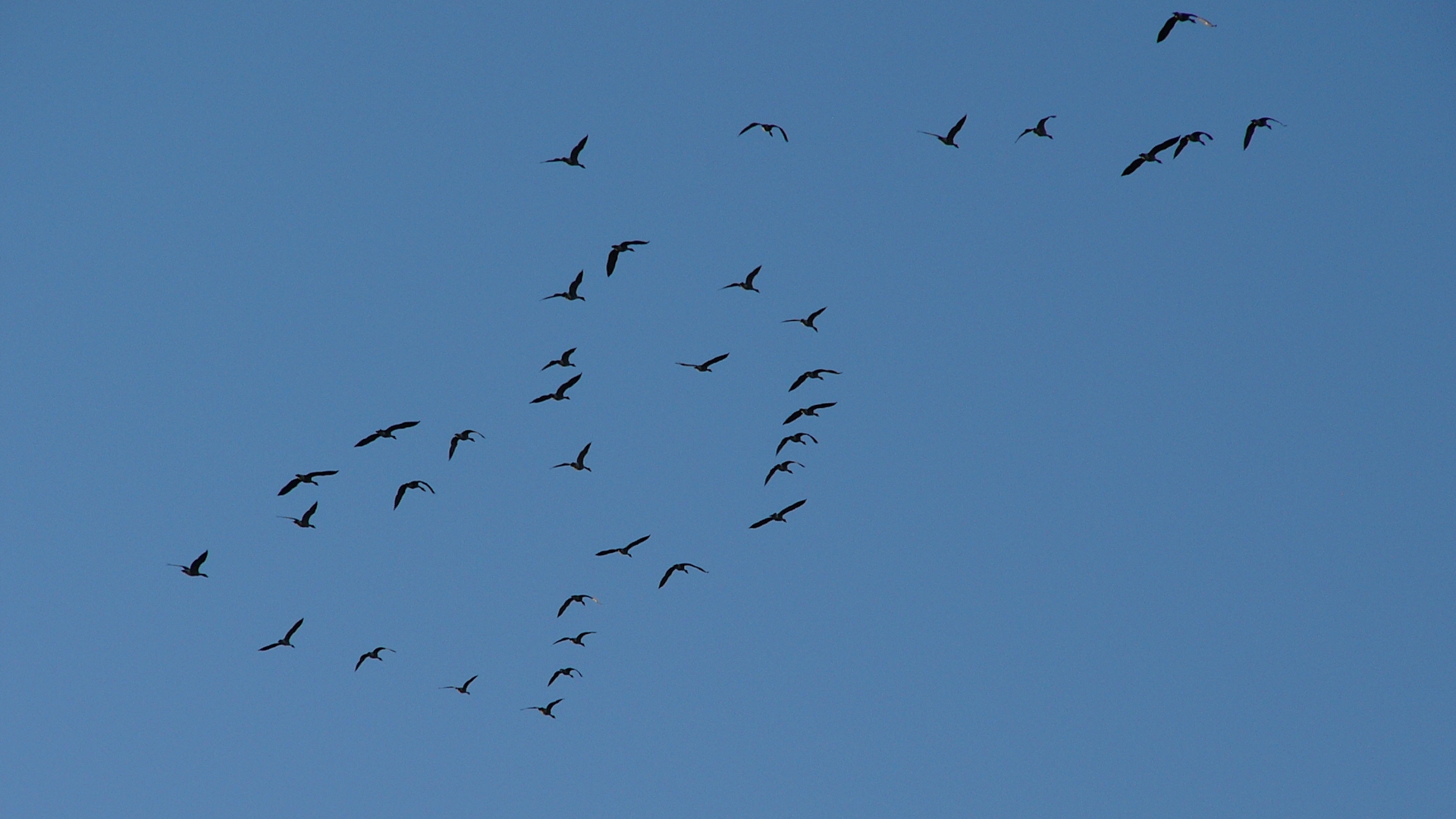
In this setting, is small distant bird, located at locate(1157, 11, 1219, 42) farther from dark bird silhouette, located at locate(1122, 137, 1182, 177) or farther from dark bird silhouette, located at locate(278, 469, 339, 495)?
dark bird silhouette, located at locate(278, 469, 339, 495)

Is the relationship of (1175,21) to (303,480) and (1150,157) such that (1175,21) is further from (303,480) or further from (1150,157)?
(303,480)

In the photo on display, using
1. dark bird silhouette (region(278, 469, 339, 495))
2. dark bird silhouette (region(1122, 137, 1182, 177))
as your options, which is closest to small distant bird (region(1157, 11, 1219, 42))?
dark bird silhouette (region(1122, 137, 1182, 177))

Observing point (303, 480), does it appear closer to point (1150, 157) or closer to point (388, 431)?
point (388, 431)

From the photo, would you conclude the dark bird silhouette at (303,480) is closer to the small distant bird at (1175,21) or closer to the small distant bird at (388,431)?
the small distant bird at (388,431)

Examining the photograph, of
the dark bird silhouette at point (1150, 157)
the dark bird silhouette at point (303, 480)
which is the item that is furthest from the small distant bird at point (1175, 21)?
the dark bird silhouette at point (303, 480)

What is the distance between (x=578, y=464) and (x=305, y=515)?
37.9 ft

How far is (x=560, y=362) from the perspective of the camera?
2953 inches

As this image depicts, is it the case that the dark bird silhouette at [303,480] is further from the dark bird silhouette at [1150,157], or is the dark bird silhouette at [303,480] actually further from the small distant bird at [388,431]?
the dark bird silhouette at [1150,157]

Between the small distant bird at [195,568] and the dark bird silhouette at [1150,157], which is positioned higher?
the dark bird silhouette at [1150,157]

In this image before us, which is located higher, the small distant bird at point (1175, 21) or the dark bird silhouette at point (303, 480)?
the small distant bird at point (1175, 21)

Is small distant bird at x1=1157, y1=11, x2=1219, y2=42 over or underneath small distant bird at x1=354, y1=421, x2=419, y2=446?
over

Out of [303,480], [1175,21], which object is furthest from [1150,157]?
[303,480]

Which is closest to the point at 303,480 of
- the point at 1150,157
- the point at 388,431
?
the point at 388,431

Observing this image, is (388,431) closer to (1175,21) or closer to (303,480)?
(303,480)
